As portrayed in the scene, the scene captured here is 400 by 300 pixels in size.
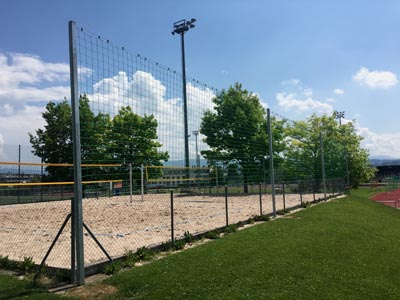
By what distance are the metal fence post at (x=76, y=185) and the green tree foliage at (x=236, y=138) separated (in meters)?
5.06

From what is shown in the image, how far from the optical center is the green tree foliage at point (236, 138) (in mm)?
12957

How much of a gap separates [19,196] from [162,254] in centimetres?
1643

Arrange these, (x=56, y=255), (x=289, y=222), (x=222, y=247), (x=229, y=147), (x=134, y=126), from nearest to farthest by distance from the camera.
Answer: (x=56, y=255), (x=222, y=247), (x=134, y=126), (x=289, y=222), (x=229, y=147)

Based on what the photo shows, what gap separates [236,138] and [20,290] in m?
11.9

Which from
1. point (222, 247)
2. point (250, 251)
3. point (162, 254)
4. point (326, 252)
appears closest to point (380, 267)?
point (326, 252)

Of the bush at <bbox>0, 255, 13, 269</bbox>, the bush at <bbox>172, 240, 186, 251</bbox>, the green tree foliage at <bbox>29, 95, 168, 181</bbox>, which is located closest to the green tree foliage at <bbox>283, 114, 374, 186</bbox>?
the green tree foliage at <bbox>29, 95, 168, 181</bbox>

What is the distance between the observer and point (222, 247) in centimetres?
648

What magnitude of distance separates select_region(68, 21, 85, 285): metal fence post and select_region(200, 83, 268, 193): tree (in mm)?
5061

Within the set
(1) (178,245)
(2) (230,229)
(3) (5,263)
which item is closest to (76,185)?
(3) (5,263)

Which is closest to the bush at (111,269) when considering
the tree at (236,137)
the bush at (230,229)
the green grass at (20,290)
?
the green grass at (20,290)

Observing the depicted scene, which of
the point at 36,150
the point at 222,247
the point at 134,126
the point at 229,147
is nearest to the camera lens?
the point at 222,247

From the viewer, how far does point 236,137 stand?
15.5 metres

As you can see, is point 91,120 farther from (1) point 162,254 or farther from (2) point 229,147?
(2) point 229,147

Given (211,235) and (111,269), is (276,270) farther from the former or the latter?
(211,235)
